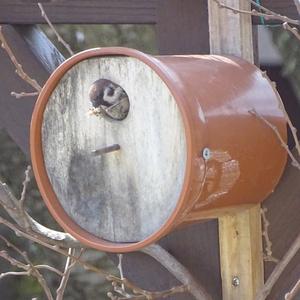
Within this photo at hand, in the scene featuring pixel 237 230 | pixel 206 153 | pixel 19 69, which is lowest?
pixel 237 230

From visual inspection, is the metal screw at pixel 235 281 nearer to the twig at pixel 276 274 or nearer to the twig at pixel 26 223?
the twig at pixel 276 274

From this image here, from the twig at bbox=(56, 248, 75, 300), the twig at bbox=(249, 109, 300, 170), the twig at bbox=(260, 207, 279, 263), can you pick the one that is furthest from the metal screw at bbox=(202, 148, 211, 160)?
the twig at bbox=(56, 248, 75, 300)

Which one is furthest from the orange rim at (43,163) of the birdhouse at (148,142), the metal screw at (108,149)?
the metal screw at (108,149)

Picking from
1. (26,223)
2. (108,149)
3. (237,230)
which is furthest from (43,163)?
(237,230)

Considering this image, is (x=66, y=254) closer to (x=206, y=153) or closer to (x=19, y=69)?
(x=19, y=69)

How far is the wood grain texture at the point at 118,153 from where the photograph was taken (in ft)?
6.68

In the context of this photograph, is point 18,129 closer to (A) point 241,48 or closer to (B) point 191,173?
(A) point 241,48

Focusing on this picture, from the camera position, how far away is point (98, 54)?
6.89 feet

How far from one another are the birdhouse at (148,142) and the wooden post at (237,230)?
90 mm

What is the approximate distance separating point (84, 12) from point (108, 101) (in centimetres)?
56

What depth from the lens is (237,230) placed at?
2.38 metres

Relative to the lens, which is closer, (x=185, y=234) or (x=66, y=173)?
(x=66, y=173)

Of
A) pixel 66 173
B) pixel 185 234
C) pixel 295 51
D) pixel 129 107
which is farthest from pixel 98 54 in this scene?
pixel 295 51

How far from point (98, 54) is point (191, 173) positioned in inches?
12.9
